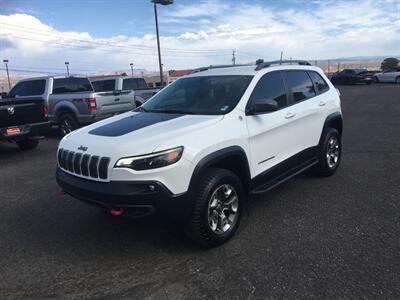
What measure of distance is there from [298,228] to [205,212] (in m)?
1.23

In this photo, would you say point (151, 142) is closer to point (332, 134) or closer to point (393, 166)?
point (332, 134)

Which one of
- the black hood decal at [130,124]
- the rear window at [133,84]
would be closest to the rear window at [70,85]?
the rear window at [133,84]

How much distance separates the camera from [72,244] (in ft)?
13.2

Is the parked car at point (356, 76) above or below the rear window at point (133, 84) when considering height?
below

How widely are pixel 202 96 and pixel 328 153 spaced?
2466 mm

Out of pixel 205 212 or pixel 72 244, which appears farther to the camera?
pixel 72 244

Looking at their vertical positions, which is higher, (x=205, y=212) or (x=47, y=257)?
(x=205, y=212)

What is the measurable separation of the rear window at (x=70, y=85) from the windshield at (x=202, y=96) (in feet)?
24.7

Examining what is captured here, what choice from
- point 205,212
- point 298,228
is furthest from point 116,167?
point 298,228

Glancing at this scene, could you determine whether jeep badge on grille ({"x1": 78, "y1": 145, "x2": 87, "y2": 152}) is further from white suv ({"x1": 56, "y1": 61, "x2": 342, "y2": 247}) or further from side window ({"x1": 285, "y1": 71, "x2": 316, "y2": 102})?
side window ({"x1": 285, "y1": 71, "x2": 316, "y2": 102})

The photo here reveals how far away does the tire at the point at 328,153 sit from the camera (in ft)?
18.6

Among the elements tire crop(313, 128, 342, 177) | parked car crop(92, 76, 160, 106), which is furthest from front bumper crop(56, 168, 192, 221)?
parked car crop(92, 76, 160, 106)

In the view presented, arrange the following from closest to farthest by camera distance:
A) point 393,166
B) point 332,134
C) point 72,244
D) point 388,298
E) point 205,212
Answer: point 388,298 < point 205,212 < point 72,244 < point 332,134 < point 393,166

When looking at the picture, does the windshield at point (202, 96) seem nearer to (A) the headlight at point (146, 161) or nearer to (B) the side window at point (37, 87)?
(A) the headlight at point (146, 161)
